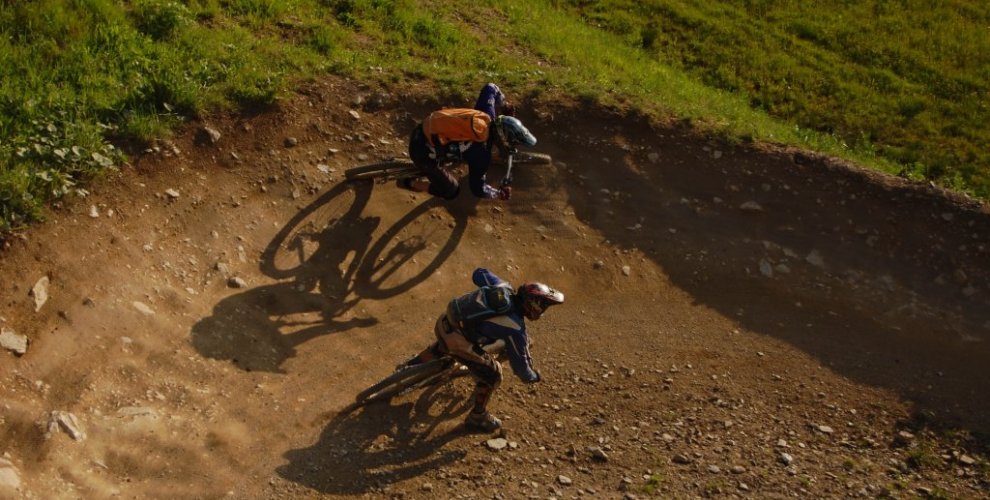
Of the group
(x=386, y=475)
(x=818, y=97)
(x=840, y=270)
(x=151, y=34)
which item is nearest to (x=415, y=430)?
(x=386, y=475)

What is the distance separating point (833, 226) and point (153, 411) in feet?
34.2

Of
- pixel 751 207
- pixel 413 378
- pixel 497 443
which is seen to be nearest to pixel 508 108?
pixel 751 207

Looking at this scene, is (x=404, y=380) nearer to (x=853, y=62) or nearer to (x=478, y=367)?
(x=478, y=367)

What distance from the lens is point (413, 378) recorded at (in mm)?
9789

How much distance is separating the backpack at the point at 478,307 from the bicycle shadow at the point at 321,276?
7.20ft

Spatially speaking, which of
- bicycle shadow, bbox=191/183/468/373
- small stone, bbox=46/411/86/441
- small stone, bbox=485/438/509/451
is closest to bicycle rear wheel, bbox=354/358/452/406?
small stone, bbox=485/438/509/451

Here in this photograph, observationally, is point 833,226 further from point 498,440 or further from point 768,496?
point 498,440

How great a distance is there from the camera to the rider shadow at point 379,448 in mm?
9094

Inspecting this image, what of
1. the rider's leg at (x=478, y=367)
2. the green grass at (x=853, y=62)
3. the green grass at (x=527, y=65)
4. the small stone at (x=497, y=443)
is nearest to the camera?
the rider's leg at (x=478, y=367)

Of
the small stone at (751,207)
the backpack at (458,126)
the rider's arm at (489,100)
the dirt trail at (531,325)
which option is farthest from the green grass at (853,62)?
the backpack at (458,126)

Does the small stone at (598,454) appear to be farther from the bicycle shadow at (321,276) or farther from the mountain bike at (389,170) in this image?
the mountain bike at (389,170)

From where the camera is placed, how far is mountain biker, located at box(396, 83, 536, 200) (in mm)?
11773

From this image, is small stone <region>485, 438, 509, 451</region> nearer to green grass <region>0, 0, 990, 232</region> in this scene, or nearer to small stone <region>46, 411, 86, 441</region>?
small stone <region>46, 411, 86, 441</region>

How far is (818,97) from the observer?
2006cm
